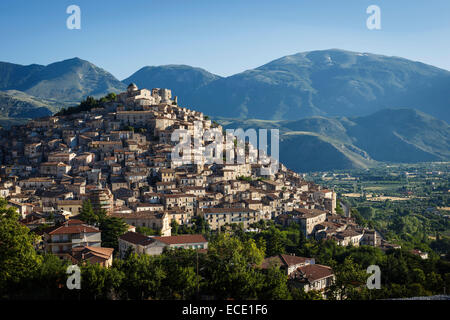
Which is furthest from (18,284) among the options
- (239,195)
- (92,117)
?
(92,117)

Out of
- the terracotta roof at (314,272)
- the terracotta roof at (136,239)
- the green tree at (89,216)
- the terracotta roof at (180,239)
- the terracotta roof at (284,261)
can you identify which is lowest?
the terracotta roof at (314,272)

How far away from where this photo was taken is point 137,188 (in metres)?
55.5

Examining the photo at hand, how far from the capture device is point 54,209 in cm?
4722

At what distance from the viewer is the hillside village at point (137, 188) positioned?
38438mm

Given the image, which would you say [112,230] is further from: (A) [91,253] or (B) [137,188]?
(B) [137,188]

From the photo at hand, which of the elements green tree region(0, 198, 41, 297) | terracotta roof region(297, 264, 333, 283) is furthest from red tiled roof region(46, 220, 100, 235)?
terracotta roof region(297, 264, 333, 283)

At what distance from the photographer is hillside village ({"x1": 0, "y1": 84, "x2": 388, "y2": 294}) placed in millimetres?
38438

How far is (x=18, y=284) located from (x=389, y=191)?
12118 centimetres

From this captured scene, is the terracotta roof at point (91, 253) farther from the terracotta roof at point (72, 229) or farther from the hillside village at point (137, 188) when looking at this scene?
the terracotta roof at point (72, 229)

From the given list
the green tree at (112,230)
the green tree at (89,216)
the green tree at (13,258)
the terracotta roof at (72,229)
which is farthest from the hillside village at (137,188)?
the green tree at (13,258)

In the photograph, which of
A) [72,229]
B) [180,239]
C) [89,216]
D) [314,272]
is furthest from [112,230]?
[314,272]

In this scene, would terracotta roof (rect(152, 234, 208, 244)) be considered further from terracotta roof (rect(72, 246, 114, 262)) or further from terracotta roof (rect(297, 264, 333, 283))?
terracotta roof (rect(297, 264, 333, 283))
